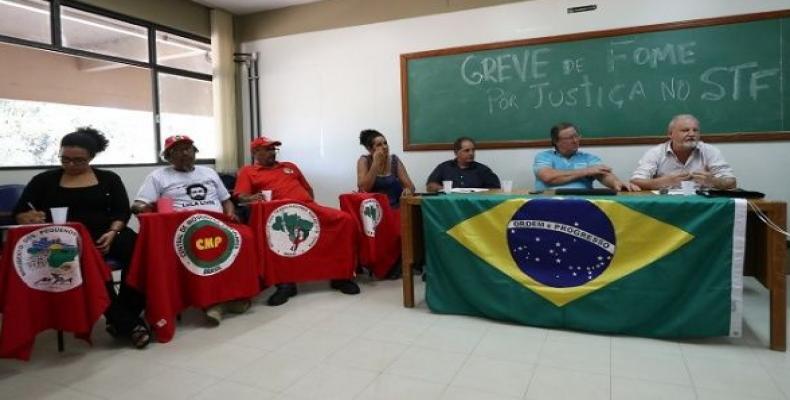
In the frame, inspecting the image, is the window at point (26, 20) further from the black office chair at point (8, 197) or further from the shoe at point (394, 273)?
the shoe at point (394, 273)

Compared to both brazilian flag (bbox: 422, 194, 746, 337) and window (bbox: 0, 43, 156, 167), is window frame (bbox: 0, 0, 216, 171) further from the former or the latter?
brazilian flag (bbox: 422, 194, 746, 337)

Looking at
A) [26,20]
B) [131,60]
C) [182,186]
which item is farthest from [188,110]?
[182,186]

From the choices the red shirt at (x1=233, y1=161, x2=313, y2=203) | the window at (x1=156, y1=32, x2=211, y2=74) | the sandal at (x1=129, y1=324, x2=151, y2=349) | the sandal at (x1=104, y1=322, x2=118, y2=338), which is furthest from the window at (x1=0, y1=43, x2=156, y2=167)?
the sandal at (x1=129, y1=324, x2=151, y2=349)

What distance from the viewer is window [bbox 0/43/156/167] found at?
3.33 metres

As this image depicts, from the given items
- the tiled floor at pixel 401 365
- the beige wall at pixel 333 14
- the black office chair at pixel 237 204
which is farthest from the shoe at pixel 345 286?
the beige wall at pixel 333 14

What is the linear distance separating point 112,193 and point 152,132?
197 cm

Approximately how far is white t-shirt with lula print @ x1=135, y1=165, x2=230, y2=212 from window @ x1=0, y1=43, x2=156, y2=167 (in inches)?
54.0

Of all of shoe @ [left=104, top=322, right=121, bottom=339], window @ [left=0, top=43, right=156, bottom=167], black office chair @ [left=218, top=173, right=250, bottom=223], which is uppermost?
window @ [left=0, top=43, right=156, bottom=167]

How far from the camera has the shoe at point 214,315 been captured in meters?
2.47

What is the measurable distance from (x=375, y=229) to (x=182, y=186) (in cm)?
129

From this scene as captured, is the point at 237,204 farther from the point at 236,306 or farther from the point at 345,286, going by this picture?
the point at 345,286

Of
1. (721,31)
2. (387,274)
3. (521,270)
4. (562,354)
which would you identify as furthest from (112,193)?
(721,31)

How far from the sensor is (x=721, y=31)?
312cm

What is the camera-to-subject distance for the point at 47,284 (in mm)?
1984
